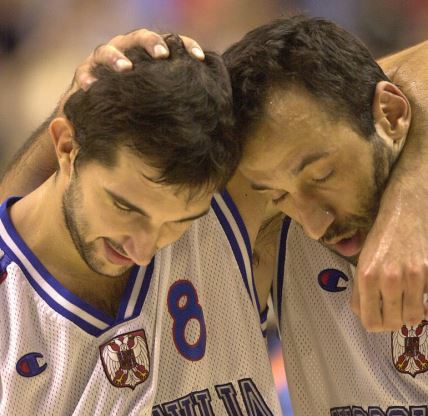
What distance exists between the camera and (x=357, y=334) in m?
2.30

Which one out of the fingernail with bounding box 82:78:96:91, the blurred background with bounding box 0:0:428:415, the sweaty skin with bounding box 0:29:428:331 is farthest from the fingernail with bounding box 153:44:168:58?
the blurred background with bounding box 0:0:428:415

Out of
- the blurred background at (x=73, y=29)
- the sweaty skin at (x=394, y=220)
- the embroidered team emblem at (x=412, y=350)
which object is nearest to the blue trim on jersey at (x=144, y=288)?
the sweaty skin at (x=394, y=220)

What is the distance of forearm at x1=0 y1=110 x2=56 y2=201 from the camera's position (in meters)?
2.31

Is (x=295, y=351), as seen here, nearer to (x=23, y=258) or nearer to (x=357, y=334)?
(x=357, y=334)

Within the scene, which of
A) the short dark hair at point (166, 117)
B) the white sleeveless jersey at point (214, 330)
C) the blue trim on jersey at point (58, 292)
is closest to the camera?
the short dark hair at point (166, 117)

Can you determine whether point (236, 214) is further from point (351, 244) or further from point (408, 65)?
point (408, 65)

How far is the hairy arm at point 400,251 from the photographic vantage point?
181 cm

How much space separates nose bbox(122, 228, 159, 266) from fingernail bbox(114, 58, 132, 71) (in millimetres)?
324

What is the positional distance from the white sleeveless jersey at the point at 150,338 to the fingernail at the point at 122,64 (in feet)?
1.52

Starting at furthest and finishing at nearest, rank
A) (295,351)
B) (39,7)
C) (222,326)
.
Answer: (39,7), (295,351), (222,326)

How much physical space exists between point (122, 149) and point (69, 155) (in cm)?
16

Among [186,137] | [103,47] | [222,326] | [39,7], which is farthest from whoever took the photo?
[39,7]

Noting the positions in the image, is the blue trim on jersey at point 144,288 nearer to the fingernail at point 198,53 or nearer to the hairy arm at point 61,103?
the hairy arm at point 61,103

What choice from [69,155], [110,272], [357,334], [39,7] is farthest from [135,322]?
[39,7]
